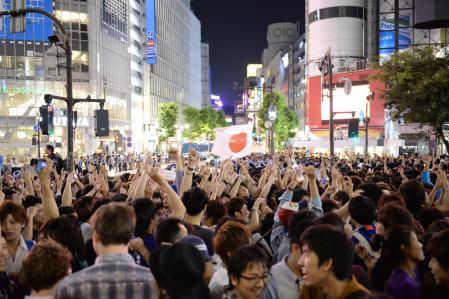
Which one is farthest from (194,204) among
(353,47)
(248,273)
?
(353,47)

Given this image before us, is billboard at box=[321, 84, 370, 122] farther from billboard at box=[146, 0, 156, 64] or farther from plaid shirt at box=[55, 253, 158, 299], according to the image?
plaid shirt at box=[55, 253, 158, 299]

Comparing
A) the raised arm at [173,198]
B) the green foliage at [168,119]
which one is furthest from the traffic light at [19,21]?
the green foliage at [168,119]

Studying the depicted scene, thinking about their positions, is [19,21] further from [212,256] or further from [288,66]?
[288,66]

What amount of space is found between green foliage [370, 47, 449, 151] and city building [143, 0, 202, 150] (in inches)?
2415

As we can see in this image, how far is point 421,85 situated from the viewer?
23.3 meters

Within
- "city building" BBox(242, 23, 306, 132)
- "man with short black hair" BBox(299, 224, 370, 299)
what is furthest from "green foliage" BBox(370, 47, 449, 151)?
"city building" BBox(242, 23, 306, 132)

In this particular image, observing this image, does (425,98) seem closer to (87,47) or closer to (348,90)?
(348,90)

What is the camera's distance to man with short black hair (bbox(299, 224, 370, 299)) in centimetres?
325

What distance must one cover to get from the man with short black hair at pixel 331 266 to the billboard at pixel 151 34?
8692cm

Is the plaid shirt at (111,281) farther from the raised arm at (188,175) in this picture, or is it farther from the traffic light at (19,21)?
the traffic light at (19,21)

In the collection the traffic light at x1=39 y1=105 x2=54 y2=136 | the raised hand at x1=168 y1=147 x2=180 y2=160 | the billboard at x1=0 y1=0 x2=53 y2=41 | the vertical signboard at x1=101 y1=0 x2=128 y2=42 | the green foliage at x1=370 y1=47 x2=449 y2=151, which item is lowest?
the raised hand at x1=168 y1=147 x2=180 y2=160

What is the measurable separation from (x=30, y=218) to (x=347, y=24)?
73.4 m

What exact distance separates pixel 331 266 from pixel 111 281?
4.84 feet

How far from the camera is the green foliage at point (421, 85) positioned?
2330cm
